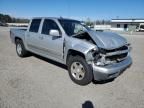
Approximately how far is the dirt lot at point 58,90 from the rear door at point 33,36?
0.96m

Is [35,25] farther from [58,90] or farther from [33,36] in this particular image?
[58,90]

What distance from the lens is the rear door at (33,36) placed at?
21.6 ft

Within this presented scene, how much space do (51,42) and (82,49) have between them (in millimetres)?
1513

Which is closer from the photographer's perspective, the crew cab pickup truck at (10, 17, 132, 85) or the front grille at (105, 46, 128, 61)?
the crew cab pickup truck at (10, 17, 132, 85)

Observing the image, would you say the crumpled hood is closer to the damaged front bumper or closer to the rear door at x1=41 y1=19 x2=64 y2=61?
the damaged front bumper

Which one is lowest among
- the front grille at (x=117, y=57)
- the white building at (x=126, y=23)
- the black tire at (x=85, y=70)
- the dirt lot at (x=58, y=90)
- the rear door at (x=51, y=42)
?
the dirt lot at (x=58, y=90)

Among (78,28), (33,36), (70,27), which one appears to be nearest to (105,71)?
(70,27)

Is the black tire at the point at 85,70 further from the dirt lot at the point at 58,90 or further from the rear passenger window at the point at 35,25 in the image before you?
the rear passenger window at the point at 35,25

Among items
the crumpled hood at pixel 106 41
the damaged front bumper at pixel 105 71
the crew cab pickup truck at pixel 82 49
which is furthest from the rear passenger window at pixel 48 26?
the damaged front bumper at pixel 105 71

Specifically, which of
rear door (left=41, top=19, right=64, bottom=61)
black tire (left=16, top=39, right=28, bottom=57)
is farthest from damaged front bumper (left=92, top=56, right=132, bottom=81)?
black tire (left=16, top=39, right=28, bottom=57)

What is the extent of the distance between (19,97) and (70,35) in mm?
2424

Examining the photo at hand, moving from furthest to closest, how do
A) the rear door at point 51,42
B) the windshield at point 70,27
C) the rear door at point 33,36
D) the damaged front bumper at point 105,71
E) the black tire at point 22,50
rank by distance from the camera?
the black tire at point 22,50 < the rear door at point 33,36 < the windshield at point 70,27 < the rear door at point 51,42 < the damaged front bumper at point 105,71

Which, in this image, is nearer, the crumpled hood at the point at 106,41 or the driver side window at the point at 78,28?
the crumpled hood at the point at 106,41

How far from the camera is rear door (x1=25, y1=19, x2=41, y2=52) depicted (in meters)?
6.57
